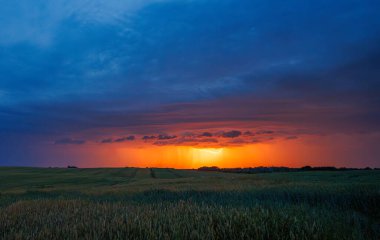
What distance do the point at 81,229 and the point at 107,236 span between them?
72 cm

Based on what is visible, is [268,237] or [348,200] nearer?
[268,237]

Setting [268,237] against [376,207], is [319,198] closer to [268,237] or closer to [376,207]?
[376,207]

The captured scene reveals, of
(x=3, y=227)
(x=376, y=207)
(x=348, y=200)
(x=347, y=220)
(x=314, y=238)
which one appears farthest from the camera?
(x=348, y=200)

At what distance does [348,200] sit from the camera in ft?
36.1

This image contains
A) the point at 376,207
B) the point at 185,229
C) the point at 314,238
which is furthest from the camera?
the point at 376,207

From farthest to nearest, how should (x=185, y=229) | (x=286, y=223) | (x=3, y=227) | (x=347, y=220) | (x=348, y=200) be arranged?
(x=348, y=200) < (x=347, y=220) < (x=3, y=227) < (x=286, y=223) < (x=185, y=229)

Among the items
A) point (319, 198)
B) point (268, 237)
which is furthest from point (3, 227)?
point (319, 198)

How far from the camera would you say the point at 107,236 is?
16.1 ft

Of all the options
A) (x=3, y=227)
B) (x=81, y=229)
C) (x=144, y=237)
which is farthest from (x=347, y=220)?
(x=3, y=227)

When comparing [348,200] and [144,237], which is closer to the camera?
[144,237]

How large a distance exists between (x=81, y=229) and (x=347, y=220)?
5.38 meters

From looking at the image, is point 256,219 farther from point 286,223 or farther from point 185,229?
point 185,229

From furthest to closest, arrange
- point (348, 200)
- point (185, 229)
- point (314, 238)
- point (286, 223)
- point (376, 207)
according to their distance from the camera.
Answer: point (348, 200)
point (376, 207)
point (286, 223)
point (185, 229)
point (314, 238)

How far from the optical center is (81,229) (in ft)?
17.7
